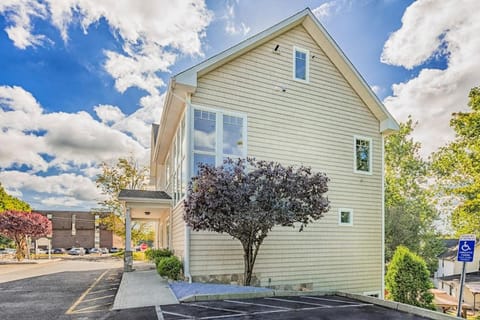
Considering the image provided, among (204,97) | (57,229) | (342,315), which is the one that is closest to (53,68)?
(204,97)

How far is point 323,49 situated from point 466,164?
37.9ft

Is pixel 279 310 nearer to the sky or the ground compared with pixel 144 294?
nearer to the sky

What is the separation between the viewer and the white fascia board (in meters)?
10.4

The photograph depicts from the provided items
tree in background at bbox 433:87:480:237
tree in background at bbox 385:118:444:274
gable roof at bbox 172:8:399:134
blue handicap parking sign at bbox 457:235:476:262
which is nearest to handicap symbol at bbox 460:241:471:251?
blue handicap parking sign at bbox 457:235:476:262

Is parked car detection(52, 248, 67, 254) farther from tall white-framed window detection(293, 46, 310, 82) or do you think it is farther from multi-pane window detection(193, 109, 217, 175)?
tall white-framed window detection(293, 46, 310, 82)

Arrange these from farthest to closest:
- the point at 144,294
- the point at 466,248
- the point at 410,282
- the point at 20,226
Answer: the point at 20,226 → the point at 410,282 → the point at 144,294 → the point at 466,248

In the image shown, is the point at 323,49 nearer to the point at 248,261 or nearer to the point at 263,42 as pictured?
the point at 263,42

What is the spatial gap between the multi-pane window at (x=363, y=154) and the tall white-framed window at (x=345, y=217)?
188 cm

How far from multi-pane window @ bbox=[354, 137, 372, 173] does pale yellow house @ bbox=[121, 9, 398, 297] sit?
0.04m

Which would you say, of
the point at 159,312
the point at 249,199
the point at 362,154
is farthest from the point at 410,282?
the point at 159,312

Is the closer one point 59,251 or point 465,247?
point 465,247

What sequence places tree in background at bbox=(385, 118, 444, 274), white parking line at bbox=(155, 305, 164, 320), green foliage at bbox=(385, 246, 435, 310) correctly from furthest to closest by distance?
tree in background at bbox=(385, 118, 444, 274), green foliage at bbox=(385, 246, 435, 310), white parking line at bbox=(155, 305, 164, 320)

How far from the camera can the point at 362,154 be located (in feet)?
46.4

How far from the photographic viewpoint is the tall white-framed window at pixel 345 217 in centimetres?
1307
